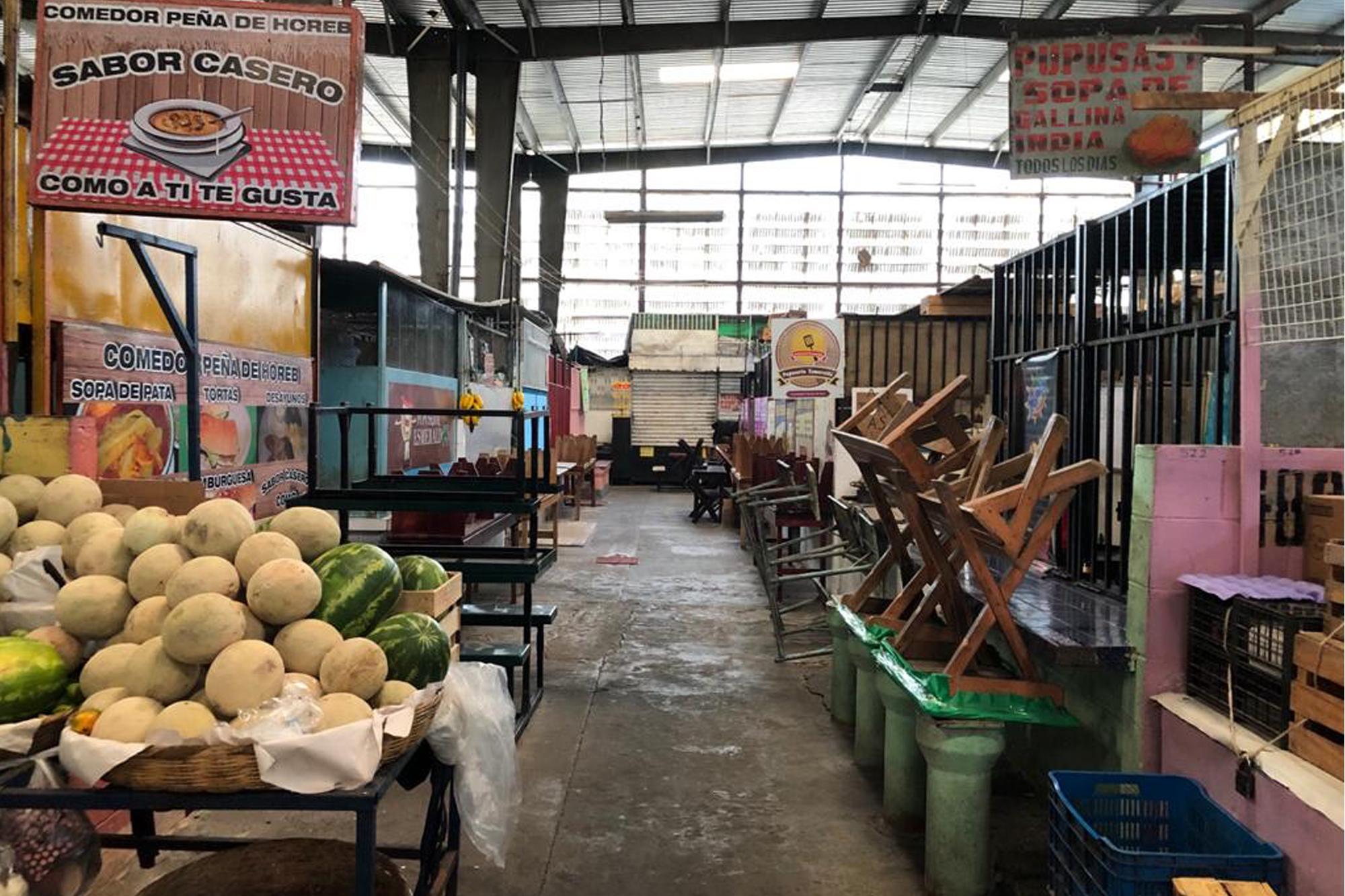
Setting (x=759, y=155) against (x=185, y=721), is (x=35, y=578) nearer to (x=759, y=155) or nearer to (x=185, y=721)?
(x=185, y=721)

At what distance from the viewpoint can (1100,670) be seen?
3779 mm

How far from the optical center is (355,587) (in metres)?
2.31

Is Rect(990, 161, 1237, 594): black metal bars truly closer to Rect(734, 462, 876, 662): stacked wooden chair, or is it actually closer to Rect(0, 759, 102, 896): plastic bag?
Rect(734, 462, 876, 662): stacked wooden chair

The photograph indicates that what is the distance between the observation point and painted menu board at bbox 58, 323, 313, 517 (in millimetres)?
4055

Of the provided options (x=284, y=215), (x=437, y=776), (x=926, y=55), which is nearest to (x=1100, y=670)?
(x=437, y=776)

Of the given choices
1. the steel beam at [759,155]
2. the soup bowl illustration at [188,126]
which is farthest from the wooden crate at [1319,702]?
the steel beam at [759,155]

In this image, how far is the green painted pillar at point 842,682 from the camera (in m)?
5.45

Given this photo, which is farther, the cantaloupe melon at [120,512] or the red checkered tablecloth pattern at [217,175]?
the red checkered tablecloth pattern at [217,175]

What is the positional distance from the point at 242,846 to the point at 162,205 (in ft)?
8.20

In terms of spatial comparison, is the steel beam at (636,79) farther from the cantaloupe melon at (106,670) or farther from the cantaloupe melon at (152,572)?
the cantaloupe melon at (106,670)

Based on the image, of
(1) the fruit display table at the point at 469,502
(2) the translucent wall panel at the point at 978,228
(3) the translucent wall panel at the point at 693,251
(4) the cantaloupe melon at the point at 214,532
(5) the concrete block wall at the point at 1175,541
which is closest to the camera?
(4) the cantaloupe melon at the point at 214,532

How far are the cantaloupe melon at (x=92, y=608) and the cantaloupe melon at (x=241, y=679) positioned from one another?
1.35 feet

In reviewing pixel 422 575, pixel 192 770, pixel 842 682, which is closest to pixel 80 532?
pixel 422 575

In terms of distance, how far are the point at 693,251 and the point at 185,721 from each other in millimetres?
22550
